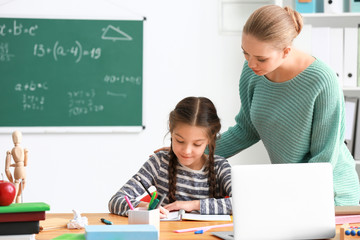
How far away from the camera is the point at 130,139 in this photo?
3.65 meters

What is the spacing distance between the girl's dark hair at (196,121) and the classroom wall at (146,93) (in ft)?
5.28

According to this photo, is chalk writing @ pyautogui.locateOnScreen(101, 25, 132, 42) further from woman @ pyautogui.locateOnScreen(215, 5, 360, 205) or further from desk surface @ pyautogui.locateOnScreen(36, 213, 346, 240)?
desk surface @ pyautogui.locateOnScreen(36, 213, 346, 240)

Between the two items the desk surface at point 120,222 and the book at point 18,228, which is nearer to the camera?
the book at point 18,228

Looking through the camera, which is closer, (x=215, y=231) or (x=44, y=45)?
(x=215, y=231)

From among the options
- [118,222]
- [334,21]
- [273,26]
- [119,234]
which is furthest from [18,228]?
[334,21]

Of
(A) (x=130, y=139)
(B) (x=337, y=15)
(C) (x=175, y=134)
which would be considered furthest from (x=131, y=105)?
(C) (x=175, y=134)

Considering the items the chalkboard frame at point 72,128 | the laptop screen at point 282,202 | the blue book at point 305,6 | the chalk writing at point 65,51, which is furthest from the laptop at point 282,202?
the chalk writing at point 65,51

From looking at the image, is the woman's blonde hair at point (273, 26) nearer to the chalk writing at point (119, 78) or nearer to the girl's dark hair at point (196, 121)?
the girl's dark hair at point (196, 121)

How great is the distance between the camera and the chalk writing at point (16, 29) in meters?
3.57

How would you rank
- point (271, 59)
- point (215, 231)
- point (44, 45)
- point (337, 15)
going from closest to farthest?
point (215, 231) < point (271, 59) < point (337, 15) < point (44, 45)

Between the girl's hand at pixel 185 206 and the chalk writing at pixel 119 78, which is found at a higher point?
the chalk writing at pixel 119 78

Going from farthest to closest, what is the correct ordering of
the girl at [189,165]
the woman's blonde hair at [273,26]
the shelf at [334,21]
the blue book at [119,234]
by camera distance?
the shelf at [334,21] < the girl at [189,165] < the woman's blonde hair at [273,26] < the blue book at [119,234]

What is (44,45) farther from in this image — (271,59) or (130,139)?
(271,59)

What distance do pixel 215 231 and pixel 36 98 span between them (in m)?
2.36
